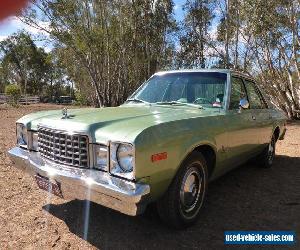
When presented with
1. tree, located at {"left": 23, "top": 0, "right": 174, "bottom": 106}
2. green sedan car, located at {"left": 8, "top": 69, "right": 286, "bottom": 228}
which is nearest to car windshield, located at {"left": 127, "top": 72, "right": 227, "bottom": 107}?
green sedan car, located at {"left": 8, "top": 69, "right": 286, "bottom": 228}

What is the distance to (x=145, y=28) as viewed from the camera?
2516 cm

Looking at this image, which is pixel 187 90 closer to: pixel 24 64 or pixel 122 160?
pixel 122 160

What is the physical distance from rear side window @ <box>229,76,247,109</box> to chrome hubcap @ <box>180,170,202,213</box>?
1219 mm

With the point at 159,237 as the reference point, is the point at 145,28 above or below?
above

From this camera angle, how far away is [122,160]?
322cm

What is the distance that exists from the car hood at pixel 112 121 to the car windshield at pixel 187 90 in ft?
0.94

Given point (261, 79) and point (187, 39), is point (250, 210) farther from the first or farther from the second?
point (187, 39)

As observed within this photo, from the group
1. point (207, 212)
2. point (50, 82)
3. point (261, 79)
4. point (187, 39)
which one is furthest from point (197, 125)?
point (50, 82)

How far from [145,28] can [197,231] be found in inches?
889

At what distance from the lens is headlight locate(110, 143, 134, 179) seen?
3158 millimetres

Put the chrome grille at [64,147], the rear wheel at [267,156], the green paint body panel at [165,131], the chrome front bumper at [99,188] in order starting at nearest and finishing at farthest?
the chrome front bumper at [99,188] → the green paint body panel at [165,131] → the chrome grille at [64,147] → the rear wheel at [267,156]

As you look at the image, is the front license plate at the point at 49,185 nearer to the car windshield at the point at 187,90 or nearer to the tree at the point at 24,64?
the car windshield at the point at 187,90

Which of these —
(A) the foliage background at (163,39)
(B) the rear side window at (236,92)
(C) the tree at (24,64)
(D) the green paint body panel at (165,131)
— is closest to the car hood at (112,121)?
(D) the green paint body panel at (165,131)

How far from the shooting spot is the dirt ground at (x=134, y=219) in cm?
362
